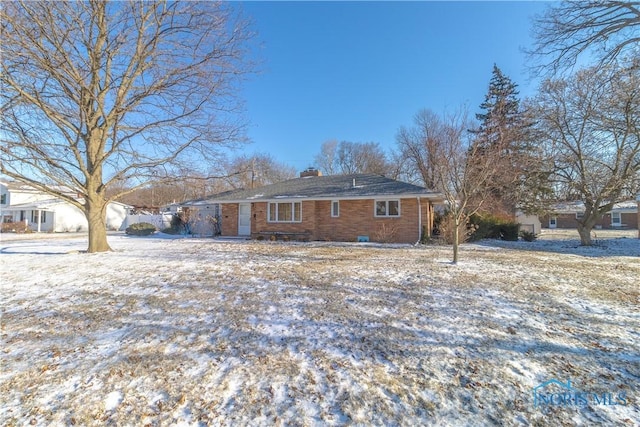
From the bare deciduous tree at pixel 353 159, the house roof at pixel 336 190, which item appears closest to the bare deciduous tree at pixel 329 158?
the bare deciduous tree at pixel 353 159

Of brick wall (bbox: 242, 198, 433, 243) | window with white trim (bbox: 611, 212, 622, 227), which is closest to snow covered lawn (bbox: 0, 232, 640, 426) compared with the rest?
brick wall (bbox: 242, 198, 433, 243)

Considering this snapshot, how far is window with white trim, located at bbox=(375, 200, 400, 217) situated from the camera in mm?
14727

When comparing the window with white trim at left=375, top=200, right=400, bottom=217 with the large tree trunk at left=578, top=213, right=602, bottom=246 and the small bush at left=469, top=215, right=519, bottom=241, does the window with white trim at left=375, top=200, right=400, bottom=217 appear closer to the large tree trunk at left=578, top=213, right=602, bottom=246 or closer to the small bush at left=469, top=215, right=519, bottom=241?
the small bush at left=469, top=215, right=519, bottom=241

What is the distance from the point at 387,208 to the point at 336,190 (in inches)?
127

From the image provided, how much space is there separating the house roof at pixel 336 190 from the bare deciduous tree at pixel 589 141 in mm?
7093

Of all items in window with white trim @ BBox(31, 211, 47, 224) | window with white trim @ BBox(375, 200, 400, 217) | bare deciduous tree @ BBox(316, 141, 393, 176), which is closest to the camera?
window with white trim @ BBox(375, 200, 400, 217)

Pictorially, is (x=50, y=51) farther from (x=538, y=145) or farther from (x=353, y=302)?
(x=538, y=145)

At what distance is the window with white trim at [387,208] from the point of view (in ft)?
48.3

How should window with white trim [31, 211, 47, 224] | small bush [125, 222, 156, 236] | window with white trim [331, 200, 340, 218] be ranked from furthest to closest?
window with white trim [31, 211, 47, 224], small bush [125, 222, 156, 236], window with white trim [331, 200, 340, 218]

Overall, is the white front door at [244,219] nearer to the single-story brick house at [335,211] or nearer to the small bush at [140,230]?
the single-story brick house at [335,211]

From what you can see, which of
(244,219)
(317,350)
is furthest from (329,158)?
(317,350)

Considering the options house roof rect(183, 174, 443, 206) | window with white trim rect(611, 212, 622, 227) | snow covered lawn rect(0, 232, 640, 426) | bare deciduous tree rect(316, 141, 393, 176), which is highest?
bare deciduous tree rect(316, 141, 393, 176)

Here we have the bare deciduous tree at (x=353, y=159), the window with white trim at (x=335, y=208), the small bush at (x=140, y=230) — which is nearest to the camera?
the window with white trim at (x=335, y=208)

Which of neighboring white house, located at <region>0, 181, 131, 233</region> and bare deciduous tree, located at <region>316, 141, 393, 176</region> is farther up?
bare deciduous tree, located at <region>316, 141, 393, 176</region>
